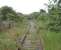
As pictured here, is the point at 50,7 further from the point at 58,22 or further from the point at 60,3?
the point at 58,22

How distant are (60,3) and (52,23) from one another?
4460mm

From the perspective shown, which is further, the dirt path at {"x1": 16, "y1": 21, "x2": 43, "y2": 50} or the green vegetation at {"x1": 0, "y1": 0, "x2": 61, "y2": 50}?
the dirt path at {"x1": 16, "y1": 21, "x2": 43, "y2": 50}

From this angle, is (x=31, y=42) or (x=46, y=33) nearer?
(x=31, y=42)

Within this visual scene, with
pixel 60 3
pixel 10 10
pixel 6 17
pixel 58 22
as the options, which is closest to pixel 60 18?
pixel 58 22

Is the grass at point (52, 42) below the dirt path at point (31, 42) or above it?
above

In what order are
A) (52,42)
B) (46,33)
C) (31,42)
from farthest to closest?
(46,33), (31,42), (52,42)

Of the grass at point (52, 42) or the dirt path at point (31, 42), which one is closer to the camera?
the grass at point (52, 42)

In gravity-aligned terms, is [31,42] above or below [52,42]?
below

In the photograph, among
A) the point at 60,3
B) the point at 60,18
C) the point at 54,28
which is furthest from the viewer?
the point at 60,3

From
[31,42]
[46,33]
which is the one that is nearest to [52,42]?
[31,42]

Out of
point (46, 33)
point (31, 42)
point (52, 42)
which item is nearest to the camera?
point (52, 42)

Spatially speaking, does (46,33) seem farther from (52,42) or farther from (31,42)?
(52,42)

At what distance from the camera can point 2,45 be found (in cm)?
1012

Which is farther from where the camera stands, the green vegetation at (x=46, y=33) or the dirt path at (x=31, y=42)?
the dirt path at (x=31, y=42)
